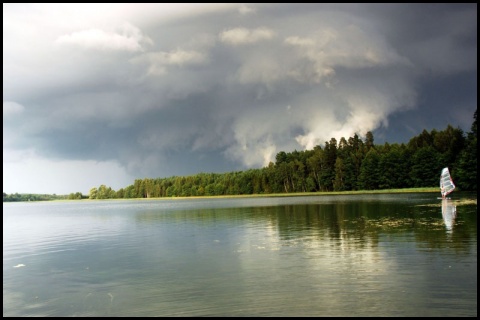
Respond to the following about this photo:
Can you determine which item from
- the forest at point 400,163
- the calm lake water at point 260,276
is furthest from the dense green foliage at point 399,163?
the calm lake water at point 260,276

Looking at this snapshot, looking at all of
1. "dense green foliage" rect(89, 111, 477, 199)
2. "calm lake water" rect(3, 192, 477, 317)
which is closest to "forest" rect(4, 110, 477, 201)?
"dense green foliage" rect(89, 111, 477, 199)

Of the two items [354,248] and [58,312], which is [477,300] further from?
[58,312]

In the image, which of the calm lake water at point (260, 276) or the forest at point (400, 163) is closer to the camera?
the calm lake water at point (260, 276)

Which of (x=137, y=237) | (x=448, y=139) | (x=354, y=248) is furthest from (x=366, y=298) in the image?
(x=448, y=139)

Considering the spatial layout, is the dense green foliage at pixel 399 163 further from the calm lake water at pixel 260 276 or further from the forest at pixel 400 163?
the calm lake water at pixel 260 276

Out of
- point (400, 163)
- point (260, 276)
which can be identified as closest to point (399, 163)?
point (400, 163)

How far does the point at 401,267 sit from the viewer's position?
2192 cm

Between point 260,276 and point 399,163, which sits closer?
point 260,276

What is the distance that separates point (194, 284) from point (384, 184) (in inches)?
6093

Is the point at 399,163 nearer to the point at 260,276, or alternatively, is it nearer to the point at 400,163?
the point at 400,163

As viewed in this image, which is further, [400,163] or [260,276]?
[400,163]

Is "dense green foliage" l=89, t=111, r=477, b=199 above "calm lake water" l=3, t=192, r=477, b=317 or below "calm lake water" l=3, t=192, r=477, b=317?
above

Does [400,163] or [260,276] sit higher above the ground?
[400,163]

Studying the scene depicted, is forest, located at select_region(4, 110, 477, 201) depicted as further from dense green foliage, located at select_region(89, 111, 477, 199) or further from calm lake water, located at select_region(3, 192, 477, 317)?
calm lake water, located at select_region(3, 192, 477, 317)
